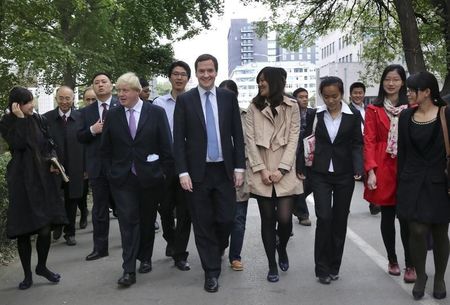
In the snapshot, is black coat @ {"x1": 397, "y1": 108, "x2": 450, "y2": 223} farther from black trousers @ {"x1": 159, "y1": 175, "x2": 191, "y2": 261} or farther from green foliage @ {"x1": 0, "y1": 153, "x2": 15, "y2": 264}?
green foliage @ {"x1": 0, "y1": 153, "x2": 15, "y2": 264}

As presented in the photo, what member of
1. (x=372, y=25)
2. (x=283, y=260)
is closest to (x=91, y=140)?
(x=283, y=260)

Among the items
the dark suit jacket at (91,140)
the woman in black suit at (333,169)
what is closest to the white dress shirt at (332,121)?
the woman in black suit at (333,169)

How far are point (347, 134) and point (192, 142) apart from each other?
56.0 inches

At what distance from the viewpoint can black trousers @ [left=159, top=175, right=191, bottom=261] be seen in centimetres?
535

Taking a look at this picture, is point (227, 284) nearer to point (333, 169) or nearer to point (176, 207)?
point (176, 207)

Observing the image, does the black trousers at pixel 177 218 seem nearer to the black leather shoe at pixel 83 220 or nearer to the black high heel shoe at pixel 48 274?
the black high heel shoe at pixel 48 274

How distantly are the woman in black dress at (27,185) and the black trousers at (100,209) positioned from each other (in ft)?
3.22

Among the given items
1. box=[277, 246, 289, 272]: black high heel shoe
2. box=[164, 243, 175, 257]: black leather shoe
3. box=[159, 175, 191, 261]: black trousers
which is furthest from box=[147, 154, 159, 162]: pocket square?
box=[277, 246, 289, 272]: black high heel shoe

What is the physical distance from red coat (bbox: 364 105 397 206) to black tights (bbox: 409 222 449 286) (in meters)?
0.47

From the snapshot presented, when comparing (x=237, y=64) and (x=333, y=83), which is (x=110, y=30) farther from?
(x=237, y=64)

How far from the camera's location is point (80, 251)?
6.24 m

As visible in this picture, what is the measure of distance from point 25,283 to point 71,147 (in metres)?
2.39

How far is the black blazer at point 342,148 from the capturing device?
15.3 feet

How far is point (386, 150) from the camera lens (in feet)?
15.3
